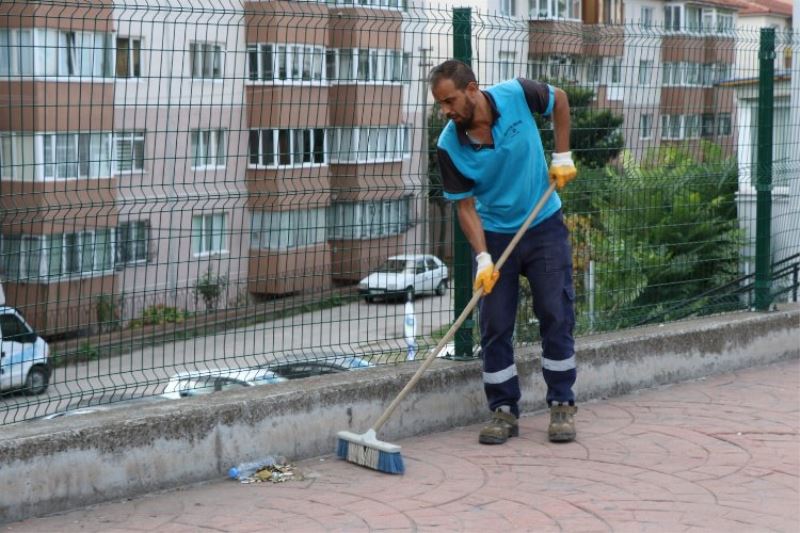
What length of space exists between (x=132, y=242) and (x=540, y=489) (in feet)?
7.16

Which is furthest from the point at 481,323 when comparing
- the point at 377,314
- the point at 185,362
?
the point at 185,362

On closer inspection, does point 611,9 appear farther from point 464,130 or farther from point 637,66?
point 464,130

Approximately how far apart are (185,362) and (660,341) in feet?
10.6

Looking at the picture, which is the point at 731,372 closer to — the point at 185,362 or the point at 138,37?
the point at 185,362

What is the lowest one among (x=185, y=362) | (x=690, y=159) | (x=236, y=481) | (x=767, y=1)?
(x=236, y=481)

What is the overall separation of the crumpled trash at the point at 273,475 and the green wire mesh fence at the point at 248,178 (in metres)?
0.56

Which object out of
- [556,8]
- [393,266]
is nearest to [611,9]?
[556,8]

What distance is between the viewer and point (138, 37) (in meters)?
5.78

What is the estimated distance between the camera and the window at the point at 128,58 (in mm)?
5660

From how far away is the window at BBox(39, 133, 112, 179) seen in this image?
551 cm

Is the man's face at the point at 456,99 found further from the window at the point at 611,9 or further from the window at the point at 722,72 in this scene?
the window at the point at 611,9

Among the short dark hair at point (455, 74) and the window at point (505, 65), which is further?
the window at point (505, 65)

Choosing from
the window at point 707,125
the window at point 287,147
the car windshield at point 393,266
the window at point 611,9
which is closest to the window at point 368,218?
the car windshield at point 393,266

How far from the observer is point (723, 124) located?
29.0 ft
